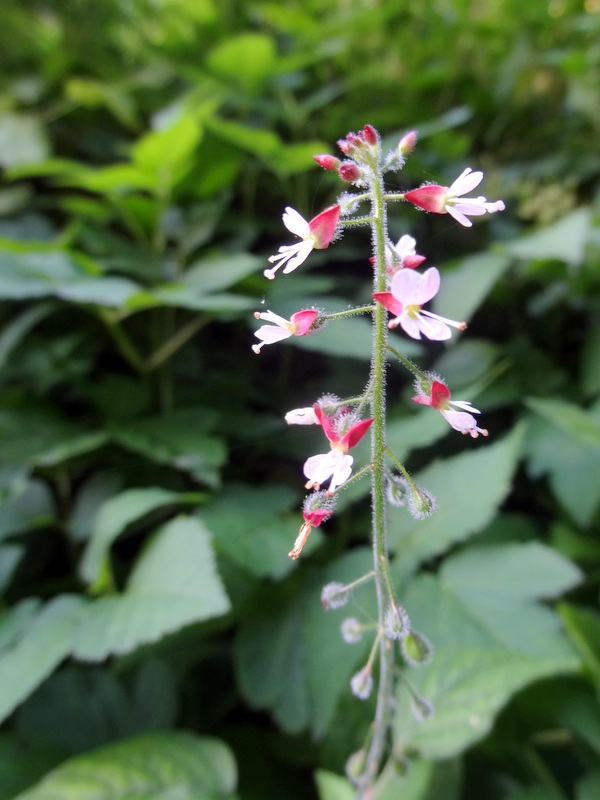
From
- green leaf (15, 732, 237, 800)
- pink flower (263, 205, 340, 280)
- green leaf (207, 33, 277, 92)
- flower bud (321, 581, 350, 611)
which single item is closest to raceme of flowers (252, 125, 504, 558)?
pink flower (263, 205, 340, 280)

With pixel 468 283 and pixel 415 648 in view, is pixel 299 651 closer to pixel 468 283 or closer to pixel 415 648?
pixel 415 648

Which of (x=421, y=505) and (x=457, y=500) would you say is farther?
(x=457, y=500)

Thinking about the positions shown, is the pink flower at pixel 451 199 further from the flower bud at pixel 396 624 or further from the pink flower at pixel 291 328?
the flower bud at pixel 396 624

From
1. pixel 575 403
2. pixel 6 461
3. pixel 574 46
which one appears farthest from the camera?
pixel 574 46

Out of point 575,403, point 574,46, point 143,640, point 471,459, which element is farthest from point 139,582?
point 574,46

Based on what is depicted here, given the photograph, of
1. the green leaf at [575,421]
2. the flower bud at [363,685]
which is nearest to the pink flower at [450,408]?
the flower bud at [363,685]

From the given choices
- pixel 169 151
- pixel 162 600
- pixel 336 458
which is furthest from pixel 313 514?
pixel 169 151

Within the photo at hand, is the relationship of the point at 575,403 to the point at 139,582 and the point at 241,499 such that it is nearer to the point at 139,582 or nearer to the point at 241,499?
the point at 241,499
